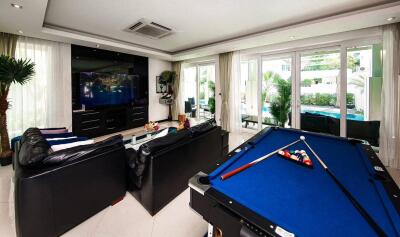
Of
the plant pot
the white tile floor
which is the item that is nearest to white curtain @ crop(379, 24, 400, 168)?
the white tile floor

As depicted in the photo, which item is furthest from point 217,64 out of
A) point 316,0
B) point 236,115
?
point 316,0

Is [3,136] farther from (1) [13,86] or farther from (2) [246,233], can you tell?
(2) [246,233]

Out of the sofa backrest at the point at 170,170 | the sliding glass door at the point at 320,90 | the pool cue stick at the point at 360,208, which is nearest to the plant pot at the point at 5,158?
the sofa backrest at the point at 170,170

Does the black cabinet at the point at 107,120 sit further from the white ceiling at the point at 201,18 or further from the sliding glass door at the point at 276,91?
the sliding glass door at the point at 276,91

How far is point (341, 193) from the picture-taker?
1.11 m

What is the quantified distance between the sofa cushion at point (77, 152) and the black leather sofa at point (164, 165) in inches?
12.4

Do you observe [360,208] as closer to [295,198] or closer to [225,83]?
[295,198]

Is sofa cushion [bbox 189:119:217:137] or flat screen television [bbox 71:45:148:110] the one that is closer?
sofa cushion [bbox 189:119:217:137]

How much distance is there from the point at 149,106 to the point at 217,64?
2.89 meters

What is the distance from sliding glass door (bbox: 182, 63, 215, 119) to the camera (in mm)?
6509

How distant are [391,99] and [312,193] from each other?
11.2 feet

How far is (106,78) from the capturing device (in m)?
5.20

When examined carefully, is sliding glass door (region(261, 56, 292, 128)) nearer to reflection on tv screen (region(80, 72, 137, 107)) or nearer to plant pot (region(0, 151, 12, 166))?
reflection on tv screen (region(80, 72, 137, 107))

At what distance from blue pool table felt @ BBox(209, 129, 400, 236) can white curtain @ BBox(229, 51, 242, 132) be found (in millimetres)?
3662
